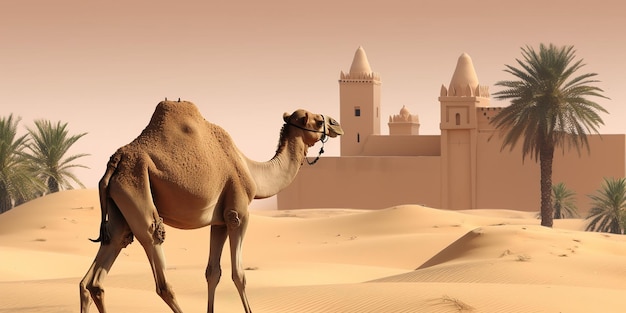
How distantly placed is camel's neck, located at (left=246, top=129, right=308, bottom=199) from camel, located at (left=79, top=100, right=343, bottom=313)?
0.05ft

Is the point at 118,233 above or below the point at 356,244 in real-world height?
above

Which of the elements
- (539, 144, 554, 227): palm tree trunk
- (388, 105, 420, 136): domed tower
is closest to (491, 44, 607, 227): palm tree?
(539, 144, 554, 227): palm tree trunk

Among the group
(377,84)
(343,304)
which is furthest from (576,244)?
(377,84)

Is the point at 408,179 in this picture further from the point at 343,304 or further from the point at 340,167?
the point at 343,304

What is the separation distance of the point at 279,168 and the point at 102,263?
8.95ft

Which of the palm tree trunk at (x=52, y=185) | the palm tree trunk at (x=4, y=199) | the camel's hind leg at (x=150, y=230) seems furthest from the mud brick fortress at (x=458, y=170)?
the camel's hind leg at (x=150, y=230)

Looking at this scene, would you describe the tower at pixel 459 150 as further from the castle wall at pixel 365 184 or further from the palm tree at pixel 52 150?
the palm tree at pixel 52 150

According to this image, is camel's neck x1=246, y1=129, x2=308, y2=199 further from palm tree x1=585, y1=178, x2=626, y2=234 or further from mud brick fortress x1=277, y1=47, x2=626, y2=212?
mud brick fortress x1=277, y1=47, x2=626, y2=212

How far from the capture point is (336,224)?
4125cm

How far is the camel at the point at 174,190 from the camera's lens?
10.4 m

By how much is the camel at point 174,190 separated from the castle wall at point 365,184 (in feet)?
155

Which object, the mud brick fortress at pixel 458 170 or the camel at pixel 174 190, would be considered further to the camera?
the mud brick fortress at pixel 458 170

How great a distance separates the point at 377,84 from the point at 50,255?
4196 centimetres

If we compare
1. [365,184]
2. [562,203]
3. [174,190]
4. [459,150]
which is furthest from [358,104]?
[174,190]
